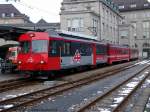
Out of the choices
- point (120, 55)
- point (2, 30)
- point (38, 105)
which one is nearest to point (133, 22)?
point (120, 55)

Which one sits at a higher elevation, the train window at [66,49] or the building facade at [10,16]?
the building facade at [10,16]

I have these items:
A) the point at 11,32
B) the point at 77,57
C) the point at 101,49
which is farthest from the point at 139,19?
the point at 11,32

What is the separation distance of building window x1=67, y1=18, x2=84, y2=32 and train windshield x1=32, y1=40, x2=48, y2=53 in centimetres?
4795

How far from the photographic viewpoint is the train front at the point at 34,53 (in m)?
23.1

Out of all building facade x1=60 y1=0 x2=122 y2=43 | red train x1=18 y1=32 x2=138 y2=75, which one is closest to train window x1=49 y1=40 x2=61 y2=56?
red train x1=18 y1=32 x2=138 y2=75

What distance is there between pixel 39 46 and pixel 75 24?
4912 cm

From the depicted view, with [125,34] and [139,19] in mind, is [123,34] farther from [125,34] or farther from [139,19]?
[139,19]

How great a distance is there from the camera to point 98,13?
254ft

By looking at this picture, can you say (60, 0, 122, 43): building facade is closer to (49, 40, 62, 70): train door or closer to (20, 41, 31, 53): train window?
(49, 40, 62, 70): train door

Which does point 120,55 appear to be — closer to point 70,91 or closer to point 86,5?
point 86,5

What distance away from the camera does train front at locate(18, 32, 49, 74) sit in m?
23.1

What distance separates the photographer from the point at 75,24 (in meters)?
72.2

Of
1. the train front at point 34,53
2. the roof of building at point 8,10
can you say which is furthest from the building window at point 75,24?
the train front at point 34,53

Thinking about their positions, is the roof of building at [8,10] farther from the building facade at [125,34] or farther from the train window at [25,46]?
the train window at [25,46]
